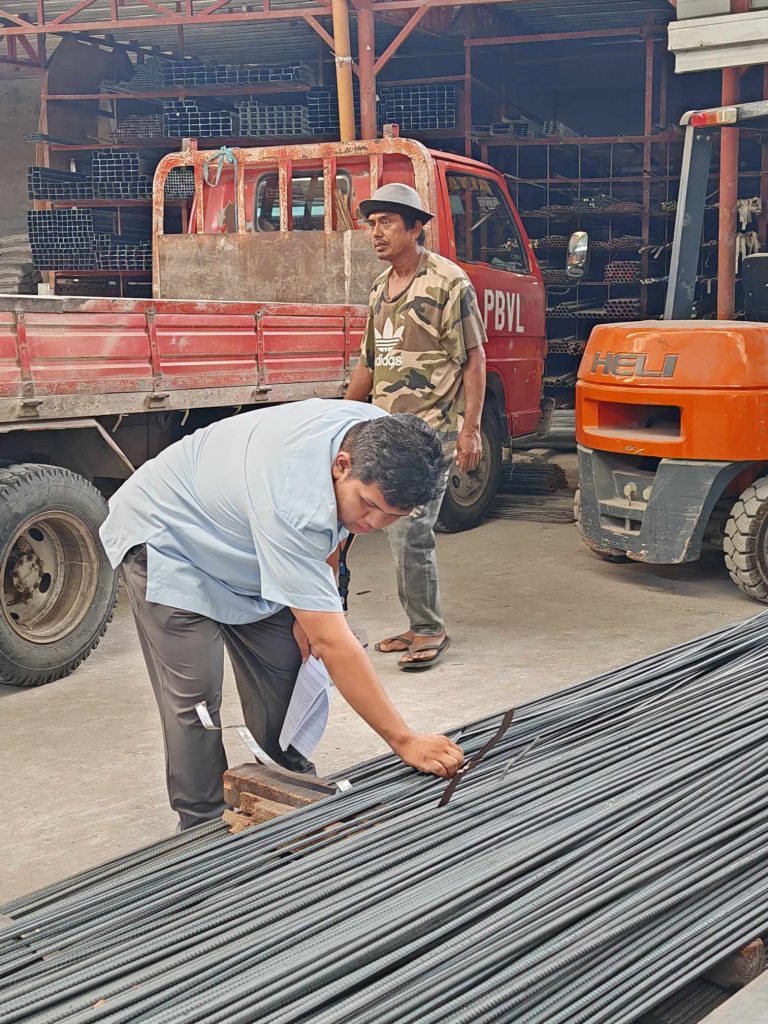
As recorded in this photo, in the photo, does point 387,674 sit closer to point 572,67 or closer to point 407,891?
point 407,891

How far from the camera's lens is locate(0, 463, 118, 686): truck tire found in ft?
15.3

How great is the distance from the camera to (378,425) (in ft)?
8.05

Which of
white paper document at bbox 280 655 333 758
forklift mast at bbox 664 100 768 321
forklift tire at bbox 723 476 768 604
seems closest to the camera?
white paper document at bbox 280 655 333 758

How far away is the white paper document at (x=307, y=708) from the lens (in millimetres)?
3010

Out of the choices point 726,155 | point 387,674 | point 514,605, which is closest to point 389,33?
point 726,155

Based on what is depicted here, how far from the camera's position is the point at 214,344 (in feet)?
18.7

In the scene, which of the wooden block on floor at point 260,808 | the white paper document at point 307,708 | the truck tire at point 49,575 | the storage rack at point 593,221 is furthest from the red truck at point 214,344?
the storage rack at point 593,221

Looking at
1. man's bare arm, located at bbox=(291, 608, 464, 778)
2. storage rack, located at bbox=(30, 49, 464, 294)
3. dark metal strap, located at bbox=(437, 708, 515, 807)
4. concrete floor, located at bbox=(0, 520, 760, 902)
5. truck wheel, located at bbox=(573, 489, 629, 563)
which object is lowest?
concrete floor, located at bbox=(0, 520, 760, 902)

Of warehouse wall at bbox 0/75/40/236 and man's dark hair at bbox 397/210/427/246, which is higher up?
warehouse wall at bbox 0/75/40/236

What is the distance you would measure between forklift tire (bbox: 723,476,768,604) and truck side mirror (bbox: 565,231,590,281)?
1.72 m

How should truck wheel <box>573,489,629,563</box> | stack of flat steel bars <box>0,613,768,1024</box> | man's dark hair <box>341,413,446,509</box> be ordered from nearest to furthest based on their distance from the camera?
stack of flat steel bars <box>0,613,768,1024</box>, man's dark hair <box>341,413,446,509</box>, truck wheel <box>573,489,629,563</box>

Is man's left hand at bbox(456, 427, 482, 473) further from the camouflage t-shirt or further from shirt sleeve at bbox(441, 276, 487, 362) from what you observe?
shirt sleeve at bbox(441, 276, 487, 362)

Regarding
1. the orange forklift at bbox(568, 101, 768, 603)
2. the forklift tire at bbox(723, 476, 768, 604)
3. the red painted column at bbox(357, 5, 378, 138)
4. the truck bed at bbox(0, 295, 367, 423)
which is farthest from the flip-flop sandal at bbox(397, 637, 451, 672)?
the red painted column at bbox(357, 5, 378, 138)

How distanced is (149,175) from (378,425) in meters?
10.9
